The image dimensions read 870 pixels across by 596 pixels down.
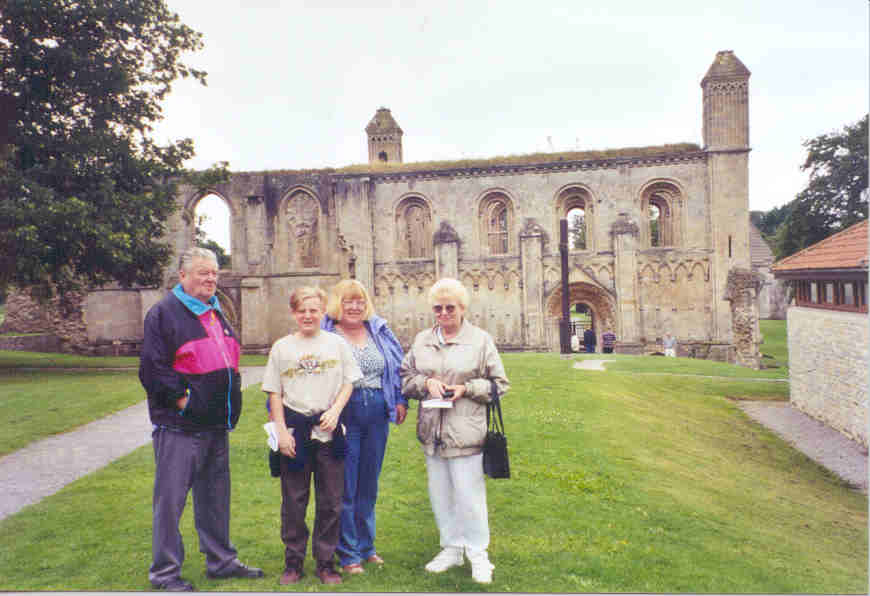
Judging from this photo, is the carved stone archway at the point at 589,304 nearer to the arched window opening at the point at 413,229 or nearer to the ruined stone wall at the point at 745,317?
the ruined stone wall at the point at 745,317

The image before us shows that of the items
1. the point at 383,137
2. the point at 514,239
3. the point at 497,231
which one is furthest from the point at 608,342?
the point at 383,137

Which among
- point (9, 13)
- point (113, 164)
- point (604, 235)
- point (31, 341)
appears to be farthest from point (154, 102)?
point (604, 235)

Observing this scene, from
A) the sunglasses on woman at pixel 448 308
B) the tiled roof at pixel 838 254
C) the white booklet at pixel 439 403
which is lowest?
the white booklet at pixel 439 403

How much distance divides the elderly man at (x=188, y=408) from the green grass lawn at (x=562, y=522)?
0.35m

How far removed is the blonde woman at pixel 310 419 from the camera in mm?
4758

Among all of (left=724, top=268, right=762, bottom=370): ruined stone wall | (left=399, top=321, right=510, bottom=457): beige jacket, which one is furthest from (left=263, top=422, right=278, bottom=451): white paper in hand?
(left=724, top=268, right=762, bottom=370): ruined stone wall

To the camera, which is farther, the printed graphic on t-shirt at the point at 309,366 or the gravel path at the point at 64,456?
the gravel path at the point at 64,456

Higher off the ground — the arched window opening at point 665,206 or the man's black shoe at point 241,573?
the arched window opening at point 665,206

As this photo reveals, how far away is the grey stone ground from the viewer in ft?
26.3

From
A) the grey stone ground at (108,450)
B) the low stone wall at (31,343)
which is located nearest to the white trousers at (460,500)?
the grey stone ground at (108,450)

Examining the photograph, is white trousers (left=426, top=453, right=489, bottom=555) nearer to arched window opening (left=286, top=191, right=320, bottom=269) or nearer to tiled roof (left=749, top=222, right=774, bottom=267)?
arched window opening (left=286, top=191, right=320, bottom=269)

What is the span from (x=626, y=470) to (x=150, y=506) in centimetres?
594

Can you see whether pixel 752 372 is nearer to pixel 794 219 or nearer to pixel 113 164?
pixel 794 219

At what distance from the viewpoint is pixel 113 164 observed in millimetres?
15258
